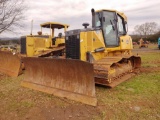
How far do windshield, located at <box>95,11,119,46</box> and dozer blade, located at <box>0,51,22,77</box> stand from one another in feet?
13.8

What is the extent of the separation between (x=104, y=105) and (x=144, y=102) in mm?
1098

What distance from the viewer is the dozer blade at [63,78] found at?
5.64 meters

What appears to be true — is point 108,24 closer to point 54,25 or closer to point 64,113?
point 64,113

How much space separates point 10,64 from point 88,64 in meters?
5.92

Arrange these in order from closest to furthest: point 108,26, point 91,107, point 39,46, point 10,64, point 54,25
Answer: point 91,107 → point 108,26 → point 10,64 → point 39,46 → point 54,25

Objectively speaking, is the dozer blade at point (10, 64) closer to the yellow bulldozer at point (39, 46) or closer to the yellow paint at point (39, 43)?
the yellow bulldozer at point (39, 46)

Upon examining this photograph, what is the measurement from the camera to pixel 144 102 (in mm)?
5508

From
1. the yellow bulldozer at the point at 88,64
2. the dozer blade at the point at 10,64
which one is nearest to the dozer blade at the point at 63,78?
the yellow bulldozer at the point at 88,64

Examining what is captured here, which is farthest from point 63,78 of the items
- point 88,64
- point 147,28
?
point 147,28

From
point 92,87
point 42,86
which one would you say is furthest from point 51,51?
point 92,87

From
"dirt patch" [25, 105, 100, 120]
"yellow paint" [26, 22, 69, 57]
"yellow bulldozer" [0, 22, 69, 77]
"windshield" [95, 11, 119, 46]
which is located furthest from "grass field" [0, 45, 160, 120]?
"yellow paint" [26, 22, 69, 57]

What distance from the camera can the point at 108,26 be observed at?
317 inches

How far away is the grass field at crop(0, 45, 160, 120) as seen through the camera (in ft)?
15.6

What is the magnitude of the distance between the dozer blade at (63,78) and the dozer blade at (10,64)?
2.14 metres
